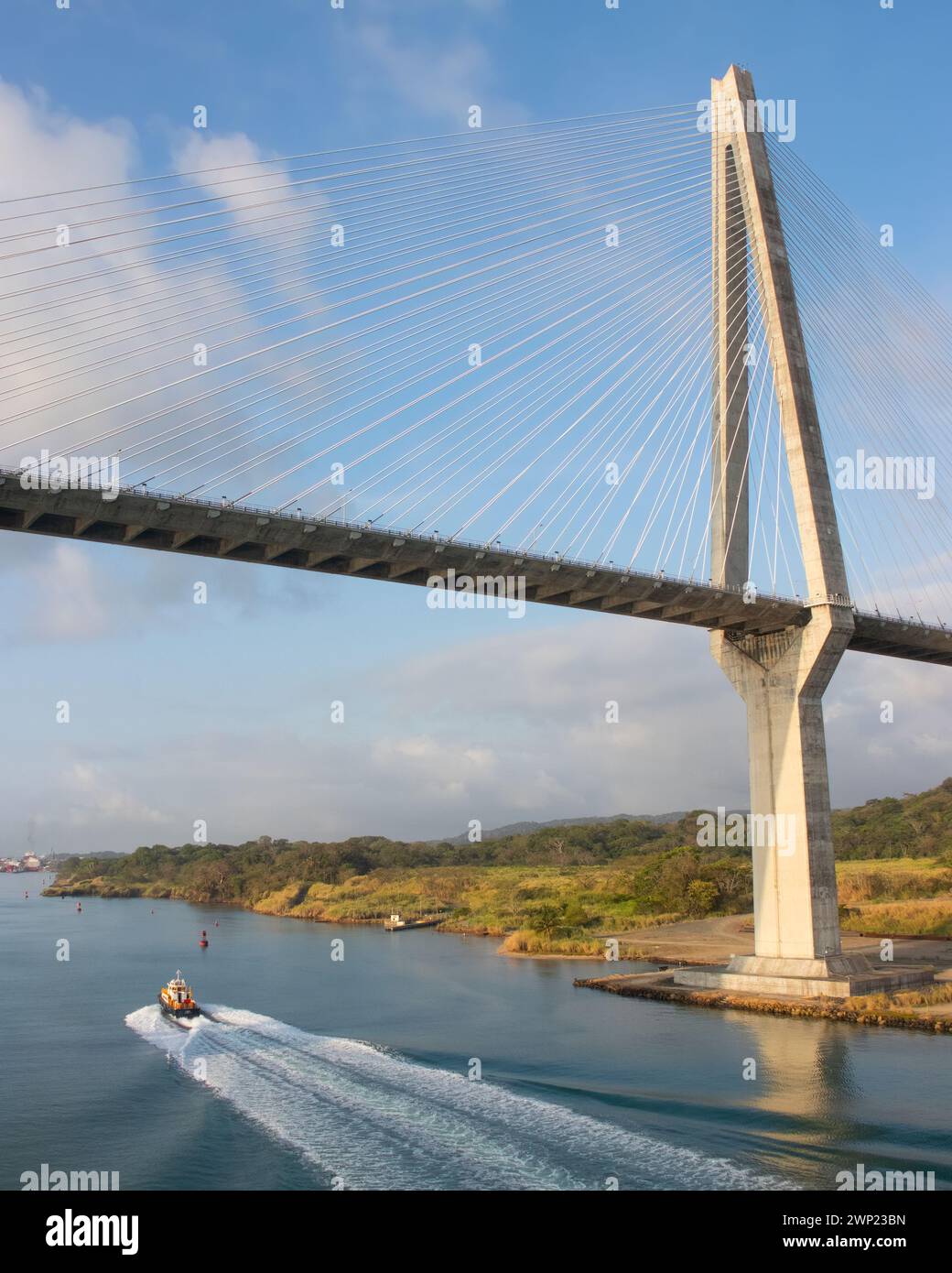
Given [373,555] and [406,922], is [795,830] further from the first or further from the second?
[406,922]

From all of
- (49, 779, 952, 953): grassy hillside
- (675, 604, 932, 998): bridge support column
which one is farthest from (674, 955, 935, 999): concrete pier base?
(49, 779, 952, 953): grassy hillside

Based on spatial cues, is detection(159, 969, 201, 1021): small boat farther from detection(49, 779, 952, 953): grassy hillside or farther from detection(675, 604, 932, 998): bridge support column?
detection(49, 779, 952, 953): grassy hillside

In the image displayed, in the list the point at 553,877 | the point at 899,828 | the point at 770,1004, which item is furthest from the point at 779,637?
the point at 899,828

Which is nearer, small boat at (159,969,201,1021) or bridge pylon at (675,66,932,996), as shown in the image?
bridge pylon at (675,66,932,996)

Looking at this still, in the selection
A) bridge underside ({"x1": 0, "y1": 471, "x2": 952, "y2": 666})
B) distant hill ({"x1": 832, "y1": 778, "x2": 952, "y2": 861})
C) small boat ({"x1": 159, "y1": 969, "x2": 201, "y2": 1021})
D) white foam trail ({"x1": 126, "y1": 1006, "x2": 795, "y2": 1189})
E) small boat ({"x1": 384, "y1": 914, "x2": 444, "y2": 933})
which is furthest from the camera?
distant hill ({"x1": 832, "y1": 778, "x2": 952, "y2": 861})

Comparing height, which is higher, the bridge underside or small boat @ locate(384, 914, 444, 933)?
the bridge underside
